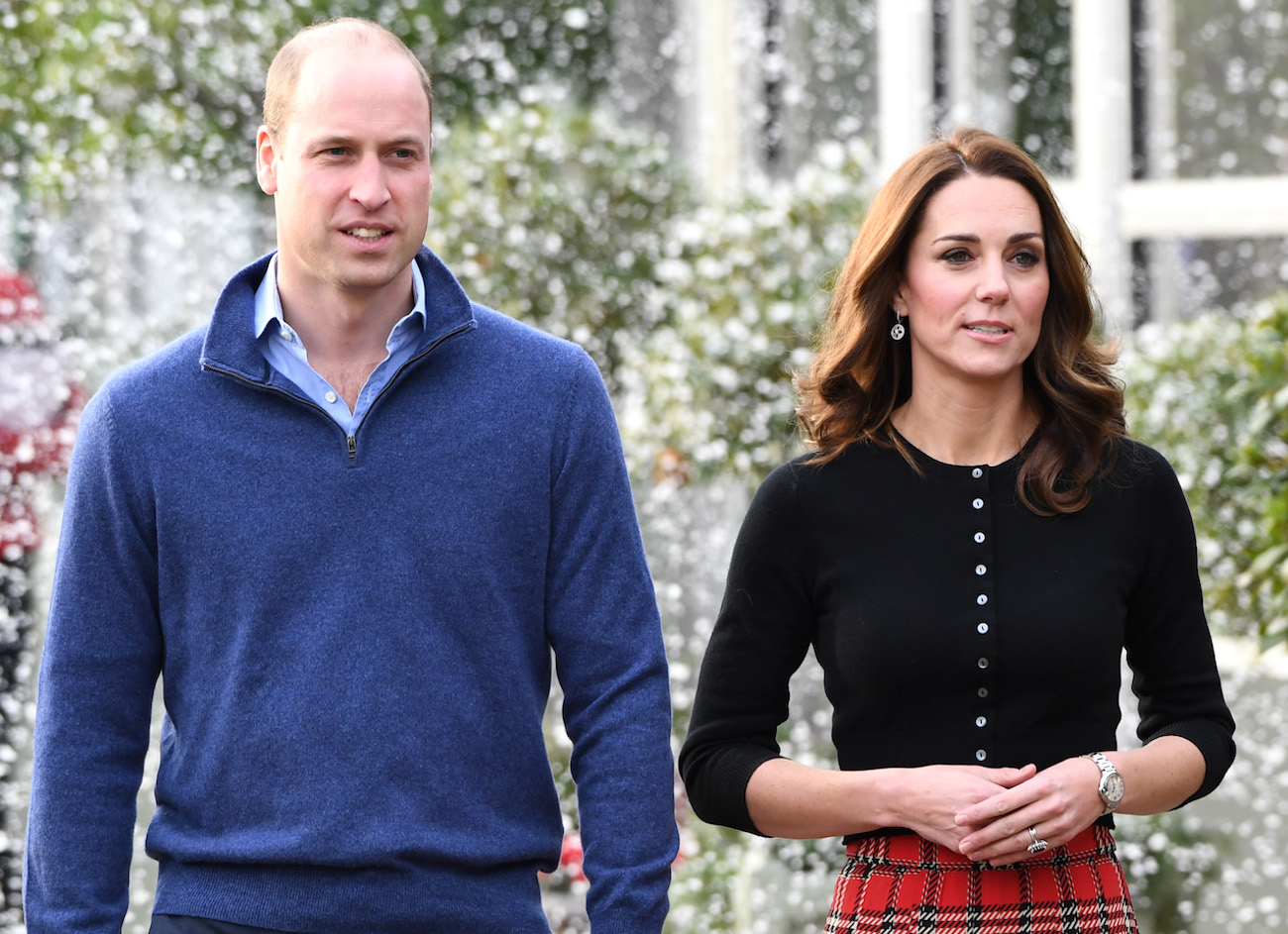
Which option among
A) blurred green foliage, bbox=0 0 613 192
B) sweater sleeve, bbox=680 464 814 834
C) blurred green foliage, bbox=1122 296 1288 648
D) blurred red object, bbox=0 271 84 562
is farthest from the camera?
blurred green foliage, bbox=0 0 613 192

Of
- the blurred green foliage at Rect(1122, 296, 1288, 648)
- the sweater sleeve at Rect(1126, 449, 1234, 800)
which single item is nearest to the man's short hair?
the sweater sleeve at Rect(1126, 449, 1234, 800)

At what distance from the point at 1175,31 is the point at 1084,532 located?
3.70 metres

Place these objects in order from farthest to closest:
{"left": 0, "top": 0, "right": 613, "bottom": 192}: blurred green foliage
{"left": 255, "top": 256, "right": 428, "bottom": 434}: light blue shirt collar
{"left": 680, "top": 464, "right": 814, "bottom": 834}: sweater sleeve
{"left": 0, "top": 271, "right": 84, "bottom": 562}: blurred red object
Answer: {"left": 0, "top": 0, "right": 613, "bottom": 192}: blurred green foliage, {"left": 0, "top": 271, "right": 84, "bottom": 562}: blurred red object, {"left": 680, "top": 464, "right": 814, "bottom": 834}: sweater sleeve, {"left": 255, "top": 256, "right": 428, "bottom": 434}: light blue shirt collar

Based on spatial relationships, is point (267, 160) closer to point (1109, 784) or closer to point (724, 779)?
point (724, 779)

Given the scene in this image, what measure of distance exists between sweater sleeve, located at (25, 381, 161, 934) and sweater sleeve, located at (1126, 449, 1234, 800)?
118 centimetres

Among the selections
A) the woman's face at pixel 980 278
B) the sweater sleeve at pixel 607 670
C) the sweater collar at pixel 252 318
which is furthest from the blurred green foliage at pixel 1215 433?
the sweater collar at pixel 252 318

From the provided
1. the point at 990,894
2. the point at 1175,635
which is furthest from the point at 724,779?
the point at 1175,635

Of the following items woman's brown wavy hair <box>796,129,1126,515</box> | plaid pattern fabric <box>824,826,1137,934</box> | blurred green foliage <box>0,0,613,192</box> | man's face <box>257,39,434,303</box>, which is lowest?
plaid pattern fabric <box>824,826,1137,934</box>

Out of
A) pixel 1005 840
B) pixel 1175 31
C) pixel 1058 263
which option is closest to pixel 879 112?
pixel 1175 31

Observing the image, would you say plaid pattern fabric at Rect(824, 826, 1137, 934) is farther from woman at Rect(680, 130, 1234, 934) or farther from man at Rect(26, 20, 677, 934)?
man at Rect(26, 20, 677, 934)

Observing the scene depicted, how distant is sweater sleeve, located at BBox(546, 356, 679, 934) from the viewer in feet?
6.30

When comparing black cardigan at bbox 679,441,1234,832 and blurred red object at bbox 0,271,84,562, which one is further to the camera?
blurred red object at bbox 0,271,84,562

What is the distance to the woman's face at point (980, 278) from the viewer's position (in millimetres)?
1989

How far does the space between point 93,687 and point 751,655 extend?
30.6 inches
